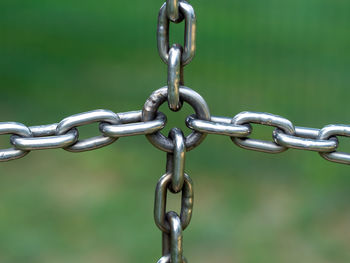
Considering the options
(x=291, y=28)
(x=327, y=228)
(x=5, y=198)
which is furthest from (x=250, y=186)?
(x=291, y=28)

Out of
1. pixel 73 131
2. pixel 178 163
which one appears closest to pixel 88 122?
pixel 73 131

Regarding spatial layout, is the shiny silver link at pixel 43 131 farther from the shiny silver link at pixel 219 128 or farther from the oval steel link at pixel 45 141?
the shiny silver link at pixel 219 128

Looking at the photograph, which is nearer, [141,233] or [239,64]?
[141,233]

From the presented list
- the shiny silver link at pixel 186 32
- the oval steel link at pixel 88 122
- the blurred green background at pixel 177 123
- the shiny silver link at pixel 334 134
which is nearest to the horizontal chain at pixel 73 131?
the oval steel link at pixel 88 122

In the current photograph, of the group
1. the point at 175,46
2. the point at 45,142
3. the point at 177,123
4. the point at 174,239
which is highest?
the point at 177,123

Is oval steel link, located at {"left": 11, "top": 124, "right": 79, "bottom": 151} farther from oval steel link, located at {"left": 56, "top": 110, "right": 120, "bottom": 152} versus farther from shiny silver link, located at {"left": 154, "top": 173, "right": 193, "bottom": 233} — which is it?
shiny silver link, located at {"left": 154, "top": 173, "right": 193, "bottom": 233}

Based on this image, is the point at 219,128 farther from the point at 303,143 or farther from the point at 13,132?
the point at 13,132

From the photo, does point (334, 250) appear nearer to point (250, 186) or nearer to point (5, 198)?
point (250, 186)
